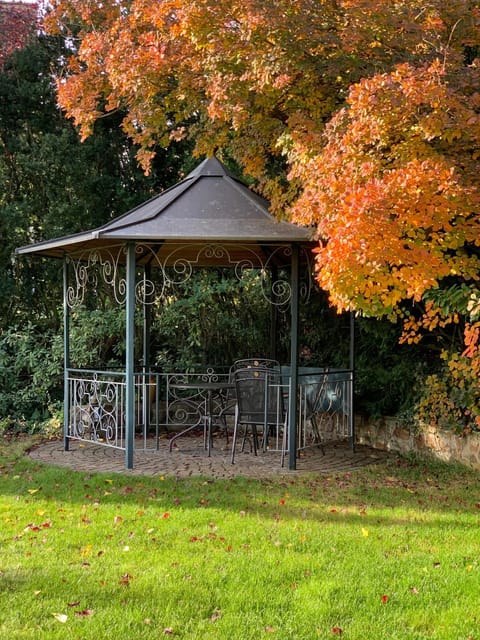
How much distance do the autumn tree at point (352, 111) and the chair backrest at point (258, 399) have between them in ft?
6.38

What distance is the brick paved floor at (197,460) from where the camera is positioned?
717cm

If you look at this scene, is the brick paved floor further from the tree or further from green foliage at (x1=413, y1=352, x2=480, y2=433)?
the tree

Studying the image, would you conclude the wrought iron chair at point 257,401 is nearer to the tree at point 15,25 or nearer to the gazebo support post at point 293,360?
the gazebo support post at point 293,360

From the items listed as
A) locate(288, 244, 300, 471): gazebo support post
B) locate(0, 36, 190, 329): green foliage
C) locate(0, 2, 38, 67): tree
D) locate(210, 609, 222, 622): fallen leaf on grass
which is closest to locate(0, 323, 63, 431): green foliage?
locate(0, 36, 190, 329): green foliage

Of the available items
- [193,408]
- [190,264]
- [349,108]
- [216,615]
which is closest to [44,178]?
[190,264]

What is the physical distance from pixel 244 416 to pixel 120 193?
17.5 feet

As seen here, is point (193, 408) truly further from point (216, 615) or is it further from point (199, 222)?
point (216, 615)

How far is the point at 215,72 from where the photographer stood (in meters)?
6.70

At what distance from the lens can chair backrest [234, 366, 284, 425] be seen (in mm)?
7566

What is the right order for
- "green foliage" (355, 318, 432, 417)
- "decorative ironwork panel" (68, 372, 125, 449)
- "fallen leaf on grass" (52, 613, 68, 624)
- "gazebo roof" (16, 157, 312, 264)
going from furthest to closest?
1. "green foliage" (355, 318, 432, 417)
2. "decorative ironwork panel" (68, 372, 125, 449)
3. "gazebo roof" (16, 157, 312, 264)
4. "fallen leaf on grass" (52, 613, 68, 624)

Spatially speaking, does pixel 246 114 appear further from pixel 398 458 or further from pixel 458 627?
pixel 458 627

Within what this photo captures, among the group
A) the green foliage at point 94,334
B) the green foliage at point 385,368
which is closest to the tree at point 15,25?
the green foliage at point 94,334

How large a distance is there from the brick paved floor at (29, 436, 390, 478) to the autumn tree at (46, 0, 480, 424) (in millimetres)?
2078

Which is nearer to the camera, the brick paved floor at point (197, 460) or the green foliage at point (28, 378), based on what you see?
the brick paved floor at point (197, 460)
